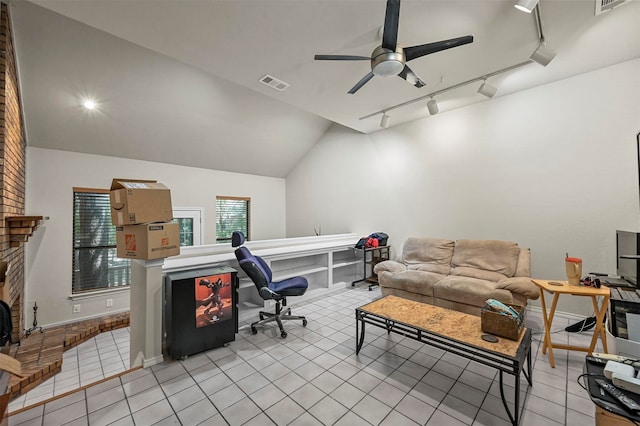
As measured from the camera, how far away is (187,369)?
2.33 m

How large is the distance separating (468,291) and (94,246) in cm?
549

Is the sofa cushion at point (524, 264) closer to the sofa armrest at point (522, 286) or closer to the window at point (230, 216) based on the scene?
the sofa armrest at point (522, 286)

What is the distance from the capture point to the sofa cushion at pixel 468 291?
294cm

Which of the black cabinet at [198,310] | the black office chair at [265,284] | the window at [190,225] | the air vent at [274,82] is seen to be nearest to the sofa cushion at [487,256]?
the black office chair at [265,284]

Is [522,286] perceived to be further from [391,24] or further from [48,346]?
[48,346]

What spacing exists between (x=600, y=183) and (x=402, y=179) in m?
2.55

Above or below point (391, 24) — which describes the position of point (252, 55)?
above

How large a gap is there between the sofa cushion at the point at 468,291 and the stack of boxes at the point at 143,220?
3080 mm

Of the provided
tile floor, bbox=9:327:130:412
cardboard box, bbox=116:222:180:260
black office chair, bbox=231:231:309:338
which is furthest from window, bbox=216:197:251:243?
cardboard box, bbox=116:222:180:260

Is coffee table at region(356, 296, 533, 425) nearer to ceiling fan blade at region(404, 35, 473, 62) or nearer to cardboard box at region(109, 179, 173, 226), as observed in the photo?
cardboard box at region(109, 179, 173, 226)

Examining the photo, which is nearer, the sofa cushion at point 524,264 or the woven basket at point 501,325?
the woven basket at point 501,325

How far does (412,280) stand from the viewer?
3.61m

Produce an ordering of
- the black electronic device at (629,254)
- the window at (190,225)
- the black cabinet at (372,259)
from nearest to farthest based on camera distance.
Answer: the black electronic device at (629,254) → the black cabinet at (372,259) → the window at (190,225)

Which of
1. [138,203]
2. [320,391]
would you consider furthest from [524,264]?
[138,203]
